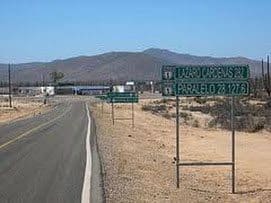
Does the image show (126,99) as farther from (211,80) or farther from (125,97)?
(211,80)

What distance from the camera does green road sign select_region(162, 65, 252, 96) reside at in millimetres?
14023

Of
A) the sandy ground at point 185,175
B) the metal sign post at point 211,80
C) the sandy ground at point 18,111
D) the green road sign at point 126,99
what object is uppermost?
the metal sign post at point 211,80

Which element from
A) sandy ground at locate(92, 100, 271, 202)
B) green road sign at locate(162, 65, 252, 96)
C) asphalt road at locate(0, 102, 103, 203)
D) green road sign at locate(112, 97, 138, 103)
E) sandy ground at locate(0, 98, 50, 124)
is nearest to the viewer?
asphalt road at locate(0, 102, 103, 203)

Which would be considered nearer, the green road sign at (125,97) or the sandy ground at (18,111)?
the green road sign at (125,97)

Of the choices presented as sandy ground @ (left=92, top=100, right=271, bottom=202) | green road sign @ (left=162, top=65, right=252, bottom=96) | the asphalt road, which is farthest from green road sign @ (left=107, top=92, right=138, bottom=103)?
green road sign @ (left=162, top=65, right=252, bottom=96)

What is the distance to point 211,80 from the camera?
1406cm

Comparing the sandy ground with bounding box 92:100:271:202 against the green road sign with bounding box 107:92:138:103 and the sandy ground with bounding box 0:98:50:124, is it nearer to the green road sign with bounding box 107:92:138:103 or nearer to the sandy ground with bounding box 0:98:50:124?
the green road sign with bounding box 107:92:138:103

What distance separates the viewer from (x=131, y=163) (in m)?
19.5

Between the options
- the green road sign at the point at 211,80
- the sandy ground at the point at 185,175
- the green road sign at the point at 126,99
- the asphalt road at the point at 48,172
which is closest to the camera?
the asphalt road at the point at 48,172

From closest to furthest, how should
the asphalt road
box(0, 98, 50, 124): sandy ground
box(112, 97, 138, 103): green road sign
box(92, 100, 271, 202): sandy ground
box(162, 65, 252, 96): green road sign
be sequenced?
the asphalt road
box(92, 100, 271, 202): sandy ground
box(162, 65, 252, 96): green road sign
box(112, 97, 138, 103): green road sign
box(0, 98, 50, 124): sandy ground

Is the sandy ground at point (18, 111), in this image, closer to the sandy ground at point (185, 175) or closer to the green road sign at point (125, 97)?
the green road sign at point (125, 97)

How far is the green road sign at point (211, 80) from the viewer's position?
14023 millimetres

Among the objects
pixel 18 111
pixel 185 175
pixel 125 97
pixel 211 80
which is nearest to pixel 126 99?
pixel 125 97

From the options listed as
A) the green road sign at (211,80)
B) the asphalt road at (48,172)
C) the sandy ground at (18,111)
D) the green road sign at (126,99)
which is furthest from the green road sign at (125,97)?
the green road sign at (211,80)
